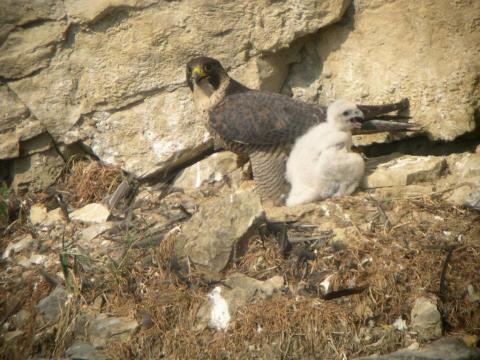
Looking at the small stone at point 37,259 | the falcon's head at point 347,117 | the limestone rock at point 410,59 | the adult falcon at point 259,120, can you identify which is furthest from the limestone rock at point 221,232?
the limestone rock at point 410,59

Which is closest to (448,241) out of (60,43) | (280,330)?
(280,330)

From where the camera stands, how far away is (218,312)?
3.90m

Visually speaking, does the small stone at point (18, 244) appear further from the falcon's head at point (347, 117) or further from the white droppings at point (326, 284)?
the falcon's head at point (347, 117)

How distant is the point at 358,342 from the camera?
3.66 meters

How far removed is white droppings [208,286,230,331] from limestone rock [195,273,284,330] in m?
0.01

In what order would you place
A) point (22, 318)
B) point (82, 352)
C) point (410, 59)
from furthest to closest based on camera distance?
1. point (410, 59)
2. point (22, 318)
3. point (82, 352)

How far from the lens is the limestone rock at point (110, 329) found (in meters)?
3.86

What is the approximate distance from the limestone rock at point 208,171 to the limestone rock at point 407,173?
1144mm

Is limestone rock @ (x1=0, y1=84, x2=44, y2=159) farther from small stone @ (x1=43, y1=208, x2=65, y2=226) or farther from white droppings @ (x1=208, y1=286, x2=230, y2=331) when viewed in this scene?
white droppings @ (x1=208, y1=286, x2=230, y2=331)

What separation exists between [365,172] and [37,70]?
2.63 metres

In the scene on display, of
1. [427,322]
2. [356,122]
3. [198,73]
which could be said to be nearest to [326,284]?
[427,322]

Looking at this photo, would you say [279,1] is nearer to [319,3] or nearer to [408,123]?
[319,3]

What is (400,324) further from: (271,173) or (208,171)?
(208,171)

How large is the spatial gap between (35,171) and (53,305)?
171 cm
